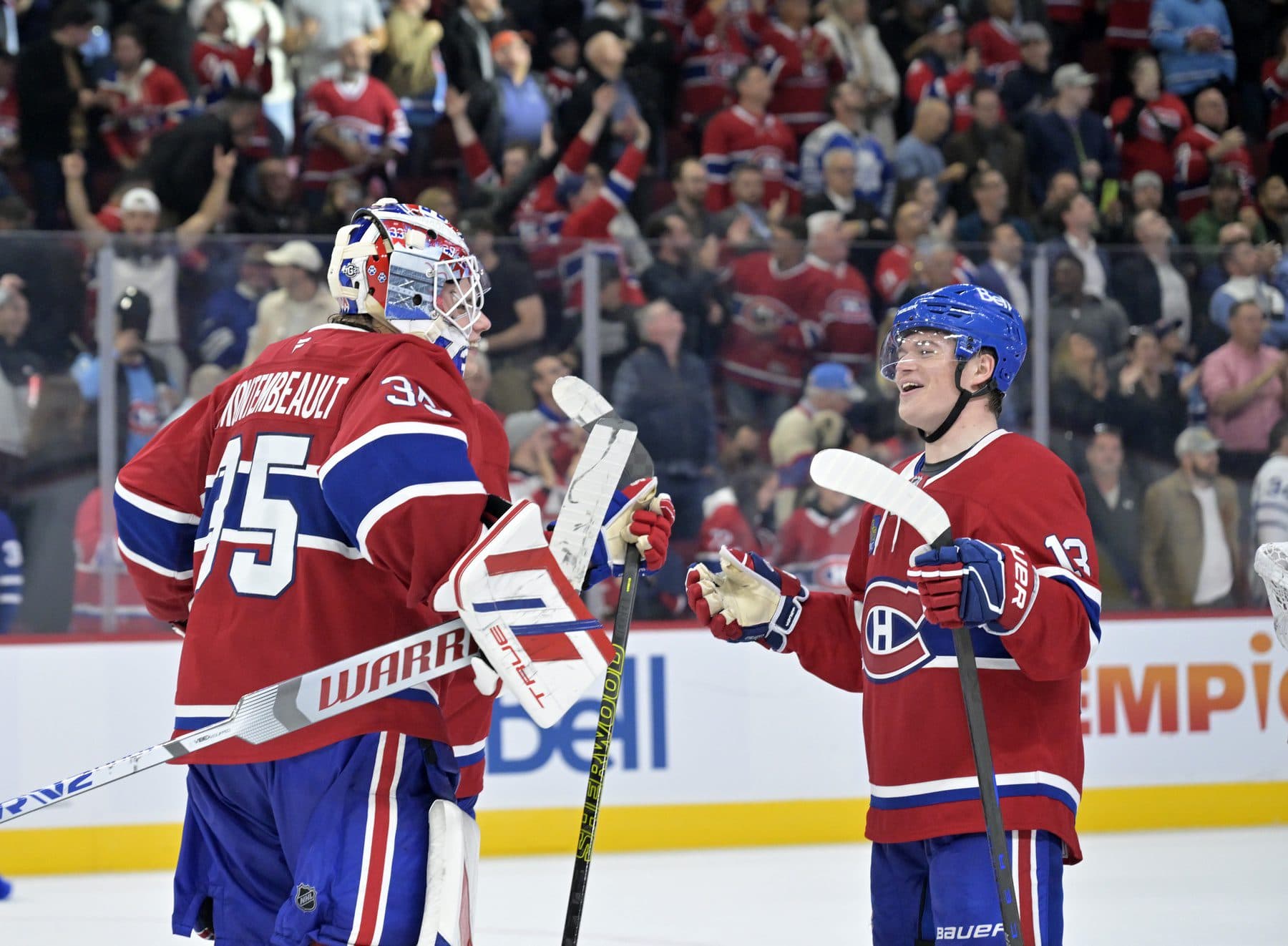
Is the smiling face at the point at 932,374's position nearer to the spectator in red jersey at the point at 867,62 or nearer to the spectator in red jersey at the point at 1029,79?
the spectator in red jersey at the point at 867,62

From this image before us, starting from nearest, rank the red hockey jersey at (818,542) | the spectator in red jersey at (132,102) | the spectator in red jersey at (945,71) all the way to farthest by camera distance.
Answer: the red hockey jersey at (818,542), the spectator in red jersey at (132,102), the spectator in red jersey at (945,71)

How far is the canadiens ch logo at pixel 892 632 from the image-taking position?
8.79ft

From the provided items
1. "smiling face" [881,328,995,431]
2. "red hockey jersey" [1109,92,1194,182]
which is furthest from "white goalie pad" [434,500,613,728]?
"red hockey jersey" [1109,92,1194,182]

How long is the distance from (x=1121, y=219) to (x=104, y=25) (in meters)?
4.94

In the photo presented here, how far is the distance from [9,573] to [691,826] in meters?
2.38

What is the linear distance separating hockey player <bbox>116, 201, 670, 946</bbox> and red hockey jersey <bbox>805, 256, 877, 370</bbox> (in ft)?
12.4

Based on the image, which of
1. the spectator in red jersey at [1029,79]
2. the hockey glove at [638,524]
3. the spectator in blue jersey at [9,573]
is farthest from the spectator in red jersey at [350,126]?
the hockey glove at [638,524]

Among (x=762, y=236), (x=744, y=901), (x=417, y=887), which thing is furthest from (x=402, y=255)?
(x=762, y=236)

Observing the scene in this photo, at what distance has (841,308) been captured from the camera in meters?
6.27

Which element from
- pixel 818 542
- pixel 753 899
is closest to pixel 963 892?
pixel 753 899

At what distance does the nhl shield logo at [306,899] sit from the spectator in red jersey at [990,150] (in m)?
6.76

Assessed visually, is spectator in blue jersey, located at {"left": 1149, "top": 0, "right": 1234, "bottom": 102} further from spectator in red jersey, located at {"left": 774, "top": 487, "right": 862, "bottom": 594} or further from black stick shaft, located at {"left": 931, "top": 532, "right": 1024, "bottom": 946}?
black stick shaft, located at {"left": 931, "top": 532, "right": 1024, "bottom": 946}

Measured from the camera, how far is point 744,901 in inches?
201

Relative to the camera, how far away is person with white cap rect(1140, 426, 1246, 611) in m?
6.43
